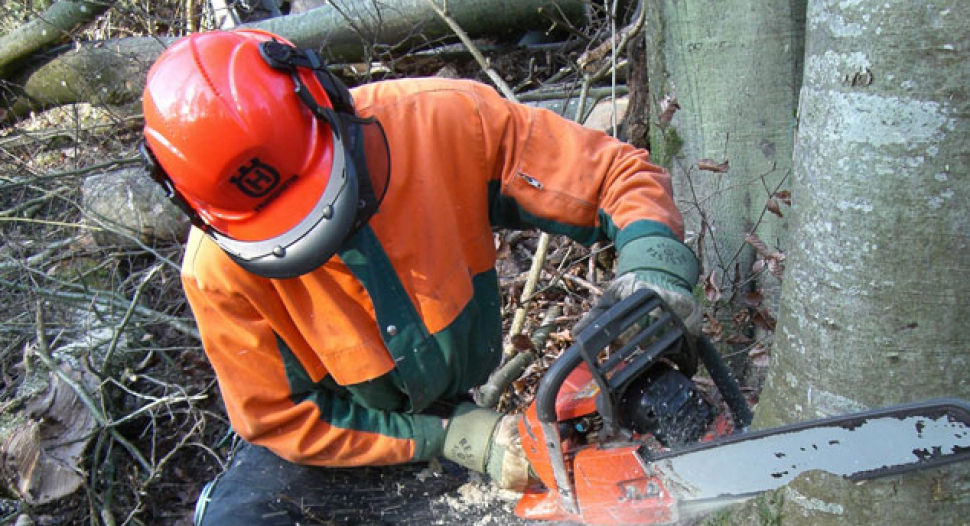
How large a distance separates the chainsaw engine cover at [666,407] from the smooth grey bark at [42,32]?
5.72 m

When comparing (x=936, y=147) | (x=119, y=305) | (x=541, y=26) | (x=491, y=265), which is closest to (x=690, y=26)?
(x=491, y=265)

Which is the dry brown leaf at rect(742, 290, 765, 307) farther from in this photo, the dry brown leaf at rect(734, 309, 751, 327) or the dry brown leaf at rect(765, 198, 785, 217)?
the dry brown leaf at rect(765, 198, 785, 217)

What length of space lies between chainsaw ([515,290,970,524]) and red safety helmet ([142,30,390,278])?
2.14ft

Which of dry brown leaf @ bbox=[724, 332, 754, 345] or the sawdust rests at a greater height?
dry brown leaf @ bbox=[724, 332, 754, 345]

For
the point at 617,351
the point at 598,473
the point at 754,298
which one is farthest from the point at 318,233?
the point at 754,298

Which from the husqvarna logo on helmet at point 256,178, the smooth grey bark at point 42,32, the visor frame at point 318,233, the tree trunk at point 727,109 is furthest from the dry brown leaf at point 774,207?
the smooth grey bark at point 42,32

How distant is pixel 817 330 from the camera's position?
1.29 metres

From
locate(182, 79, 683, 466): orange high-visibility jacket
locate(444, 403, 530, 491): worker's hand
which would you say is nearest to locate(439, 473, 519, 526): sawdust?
locate(444, 403, 530, 491): worker's hand

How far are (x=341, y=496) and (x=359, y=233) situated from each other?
1021 mm

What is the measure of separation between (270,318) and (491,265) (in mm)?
672

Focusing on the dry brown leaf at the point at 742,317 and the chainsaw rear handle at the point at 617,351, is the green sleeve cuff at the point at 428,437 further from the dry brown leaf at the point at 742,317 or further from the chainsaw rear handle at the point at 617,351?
the dry brown leaf at the point at 742,317

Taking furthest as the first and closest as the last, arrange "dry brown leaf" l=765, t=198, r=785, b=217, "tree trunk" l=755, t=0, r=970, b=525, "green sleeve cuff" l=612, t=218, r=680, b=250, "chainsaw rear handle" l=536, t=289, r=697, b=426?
"dry brown leaf" l=765, t=198, r=785, b=217
"green sleeve cuff" l=612, t=218, r=680, b=250
"chainsaw rear handle" l=536, t=289, r=697, b=426
"tree trunk" l=755, t=0, r=970, b=525

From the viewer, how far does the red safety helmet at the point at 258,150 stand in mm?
1728

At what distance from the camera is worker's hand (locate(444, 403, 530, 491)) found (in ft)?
7.22
